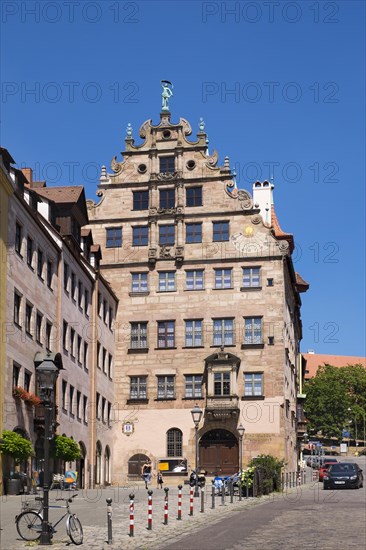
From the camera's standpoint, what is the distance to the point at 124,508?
3391 centimetres

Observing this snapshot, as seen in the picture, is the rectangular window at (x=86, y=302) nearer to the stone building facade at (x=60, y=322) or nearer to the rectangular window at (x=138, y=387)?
the stone building facade at (x=60, y=322)

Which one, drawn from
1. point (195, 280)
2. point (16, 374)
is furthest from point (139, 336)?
point (16, 374)

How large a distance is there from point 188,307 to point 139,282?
3.78 metres

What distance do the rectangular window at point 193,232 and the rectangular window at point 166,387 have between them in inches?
356

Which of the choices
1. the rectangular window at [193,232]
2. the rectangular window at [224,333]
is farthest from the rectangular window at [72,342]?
the rectangular window at [193,232]

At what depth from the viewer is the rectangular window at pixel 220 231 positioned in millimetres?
66188

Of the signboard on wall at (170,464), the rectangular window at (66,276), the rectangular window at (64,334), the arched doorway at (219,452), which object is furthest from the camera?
the signboard on wall at (170,464)

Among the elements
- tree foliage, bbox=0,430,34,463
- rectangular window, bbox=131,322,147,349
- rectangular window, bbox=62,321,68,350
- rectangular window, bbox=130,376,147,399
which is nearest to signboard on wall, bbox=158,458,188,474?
rectangular window, bbox=130,376,147,399

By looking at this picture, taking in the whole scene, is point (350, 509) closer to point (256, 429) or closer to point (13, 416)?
point (13, 416)

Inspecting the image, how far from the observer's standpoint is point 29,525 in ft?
71.6

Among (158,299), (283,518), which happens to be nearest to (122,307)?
(158,299)

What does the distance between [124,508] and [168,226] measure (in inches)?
1383

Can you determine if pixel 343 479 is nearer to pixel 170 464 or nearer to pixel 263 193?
pixel 170 464

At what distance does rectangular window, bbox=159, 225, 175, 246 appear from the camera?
67.1m
